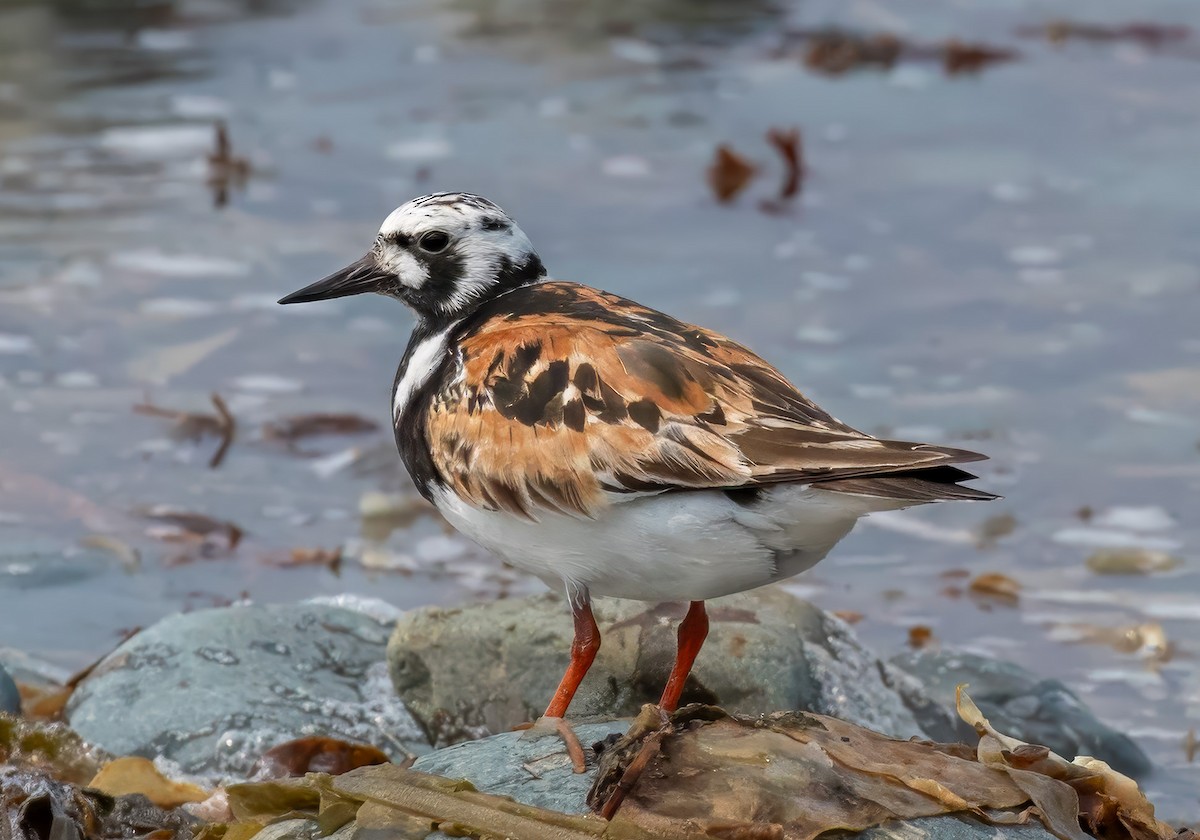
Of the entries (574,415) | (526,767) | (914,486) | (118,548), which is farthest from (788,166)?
(526,767)

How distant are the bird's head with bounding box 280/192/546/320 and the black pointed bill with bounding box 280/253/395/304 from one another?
49mm

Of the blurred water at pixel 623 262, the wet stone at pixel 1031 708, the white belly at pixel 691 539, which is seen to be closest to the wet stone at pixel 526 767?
the white belly at pixel 691 539

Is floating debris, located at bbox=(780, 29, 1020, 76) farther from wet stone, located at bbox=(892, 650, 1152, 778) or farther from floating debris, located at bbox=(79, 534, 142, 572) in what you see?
wet stone, located at bbox=(892, 650, 1152, 778)

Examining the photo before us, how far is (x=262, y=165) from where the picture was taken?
32.7ft

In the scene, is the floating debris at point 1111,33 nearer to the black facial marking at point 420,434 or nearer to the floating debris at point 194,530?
the floating debris at point 194,530

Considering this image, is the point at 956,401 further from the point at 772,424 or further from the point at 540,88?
the point at 540,88

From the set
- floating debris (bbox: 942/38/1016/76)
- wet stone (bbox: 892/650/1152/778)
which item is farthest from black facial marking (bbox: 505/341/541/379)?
floating debris (bbox: 942/38/1016/76)

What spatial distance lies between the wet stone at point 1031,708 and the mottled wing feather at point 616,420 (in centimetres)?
167

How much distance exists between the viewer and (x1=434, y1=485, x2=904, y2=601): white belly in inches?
138

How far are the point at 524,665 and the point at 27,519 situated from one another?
2.75 metres

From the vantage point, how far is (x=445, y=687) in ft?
15.0

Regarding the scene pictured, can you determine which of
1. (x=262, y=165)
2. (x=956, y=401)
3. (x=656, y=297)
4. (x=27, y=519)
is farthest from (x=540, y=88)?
(x=27, y=519)

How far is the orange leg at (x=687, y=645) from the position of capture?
13.3ft

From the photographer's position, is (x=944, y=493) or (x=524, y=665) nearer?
(x=944, y=493)
